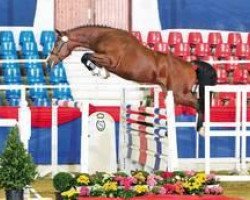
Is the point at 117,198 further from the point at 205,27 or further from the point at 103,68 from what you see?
the point at 205,27

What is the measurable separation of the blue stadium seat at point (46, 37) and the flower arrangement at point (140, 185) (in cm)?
1203

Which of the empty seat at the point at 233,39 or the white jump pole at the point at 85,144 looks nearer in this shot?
the white jump pole at the point at 85,144

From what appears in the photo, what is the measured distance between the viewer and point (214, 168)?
15.4m

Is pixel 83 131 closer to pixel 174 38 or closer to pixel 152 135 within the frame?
pixel 152 135

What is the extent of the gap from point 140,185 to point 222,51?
43.6 ft

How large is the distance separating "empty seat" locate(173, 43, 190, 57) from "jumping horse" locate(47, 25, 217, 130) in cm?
539

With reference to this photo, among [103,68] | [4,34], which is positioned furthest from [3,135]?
[4,34]

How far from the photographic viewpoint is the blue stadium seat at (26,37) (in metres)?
19.4

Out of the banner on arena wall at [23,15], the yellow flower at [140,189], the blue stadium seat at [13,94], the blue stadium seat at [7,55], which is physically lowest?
the yellow flower at [140,189]

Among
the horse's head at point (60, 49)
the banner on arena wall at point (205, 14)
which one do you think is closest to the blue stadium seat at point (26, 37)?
the banner on arena wall at point (205, 14)

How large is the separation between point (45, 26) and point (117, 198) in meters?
13.7

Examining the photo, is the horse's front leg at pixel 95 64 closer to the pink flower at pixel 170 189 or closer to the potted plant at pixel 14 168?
the potted plant at pixel 14 168

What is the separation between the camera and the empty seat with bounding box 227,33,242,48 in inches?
811

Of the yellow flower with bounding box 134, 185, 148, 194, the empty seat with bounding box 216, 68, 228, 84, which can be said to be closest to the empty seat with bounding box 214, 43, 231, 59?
the empty seat with bounding box 216, 68, 228, 84
